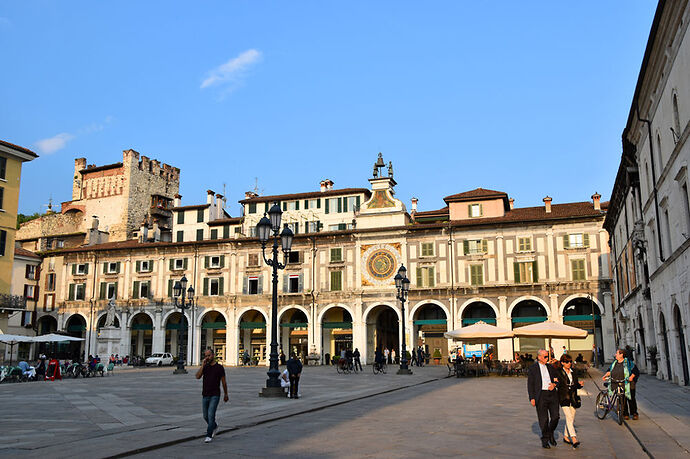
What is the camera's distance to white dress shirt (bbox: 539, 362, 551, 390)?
34.3 feet

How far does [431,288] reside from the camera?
50812mm

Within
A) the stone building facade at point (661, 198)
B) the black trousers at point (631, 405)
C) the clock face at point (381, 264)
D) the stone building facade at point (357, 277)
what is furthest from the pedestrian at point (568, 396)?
the clock face at point (381, 264)

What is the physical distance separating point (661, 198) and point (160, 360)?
45626 mm

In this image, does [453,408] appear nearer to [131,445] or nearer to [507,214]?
[131,445]

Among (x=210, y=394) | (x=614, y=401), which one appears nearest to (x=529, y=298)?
(x=614, y=401)

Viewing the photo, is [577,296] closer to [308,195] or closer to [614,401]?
[308,195]

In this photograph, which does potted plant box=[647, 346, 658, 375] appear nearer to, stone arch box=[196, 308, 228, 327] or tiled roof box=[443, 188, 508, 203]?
tiled roof box=[443, 188, 508, 203]

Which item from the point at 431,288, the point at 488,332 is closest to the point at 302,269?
the point at 431,288

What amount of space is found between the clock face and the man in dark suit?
42010 mm

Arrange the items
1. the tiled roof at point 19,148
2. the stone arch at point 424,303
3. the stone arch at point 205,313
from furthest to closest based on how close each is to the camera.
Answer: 1. the stone arch at point 205,313
2. the stone arch at point 424,303
3. the tiled roof at point 19,148

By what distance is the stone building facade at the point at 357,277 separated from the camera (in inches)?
1886

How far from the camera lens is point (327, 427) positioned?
42.7 ft

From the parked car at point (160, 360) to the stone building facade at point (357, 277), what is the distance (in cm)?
176

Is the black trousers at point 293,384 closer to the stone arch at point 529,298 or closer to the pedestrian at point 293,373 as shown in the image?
the pedestrian at point 293,373
